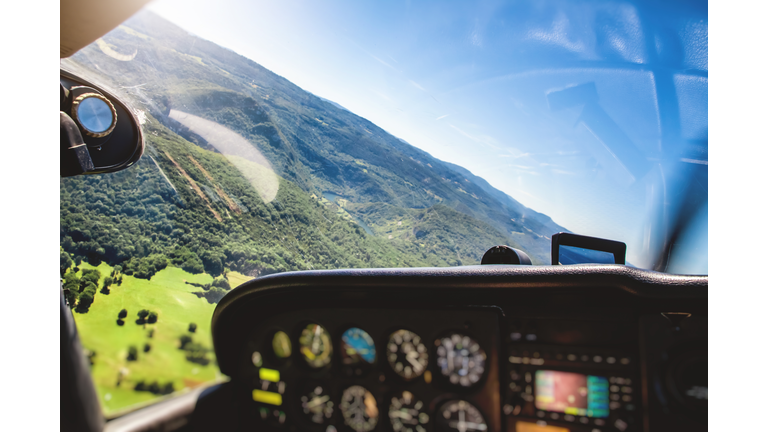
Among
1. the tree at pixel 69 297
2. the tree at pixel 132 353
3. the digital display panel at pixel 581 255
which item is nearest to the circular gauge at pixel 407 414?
the digital display panel at pixel 581 255

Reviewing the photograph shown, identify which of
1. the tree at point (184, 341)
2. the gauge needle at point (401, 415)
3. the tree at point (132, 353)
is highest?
the tree at point (184, 341)

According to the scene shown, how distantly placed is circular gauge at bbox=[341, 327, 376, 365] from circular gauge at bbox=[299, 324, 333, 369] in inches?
2.8

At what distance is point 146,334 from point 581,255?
8.65 ft

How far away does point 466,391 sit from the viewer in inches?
48.3

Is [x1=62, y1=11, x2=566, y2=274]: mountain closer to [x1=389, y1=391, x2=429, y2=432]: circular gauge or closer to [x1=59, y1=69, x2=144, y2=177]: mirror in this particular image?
[x1=59, y1=69, x2=144, y2=177]: mirror

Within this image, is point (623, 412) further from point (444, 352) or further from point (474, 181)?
point (474, 181)

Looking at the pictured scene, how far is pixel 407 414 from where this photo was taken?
1.34m

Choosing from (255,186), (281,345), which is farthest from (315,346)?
(255,186)

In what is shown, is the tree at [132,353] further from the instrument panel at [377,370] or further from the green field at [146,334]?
the instrument panel at [377,370]

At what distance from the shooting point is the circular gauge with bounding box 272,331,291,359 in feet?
5.00

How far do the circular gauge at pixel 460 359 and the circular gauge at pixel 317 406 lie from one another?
0.52 meters

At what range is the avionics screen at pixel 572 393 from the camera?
1.10 metres

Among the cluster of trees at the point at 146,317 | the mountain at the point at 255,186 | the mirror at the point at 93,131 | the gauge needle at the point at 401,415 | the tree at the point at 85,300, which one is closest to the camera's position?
the mirror at the point at 93,131

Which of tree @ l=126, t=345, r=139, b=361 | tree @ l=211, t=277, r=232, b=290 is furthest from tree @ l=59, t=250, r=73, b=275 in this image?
tree @ l=211, t=277, r=232, b=290
